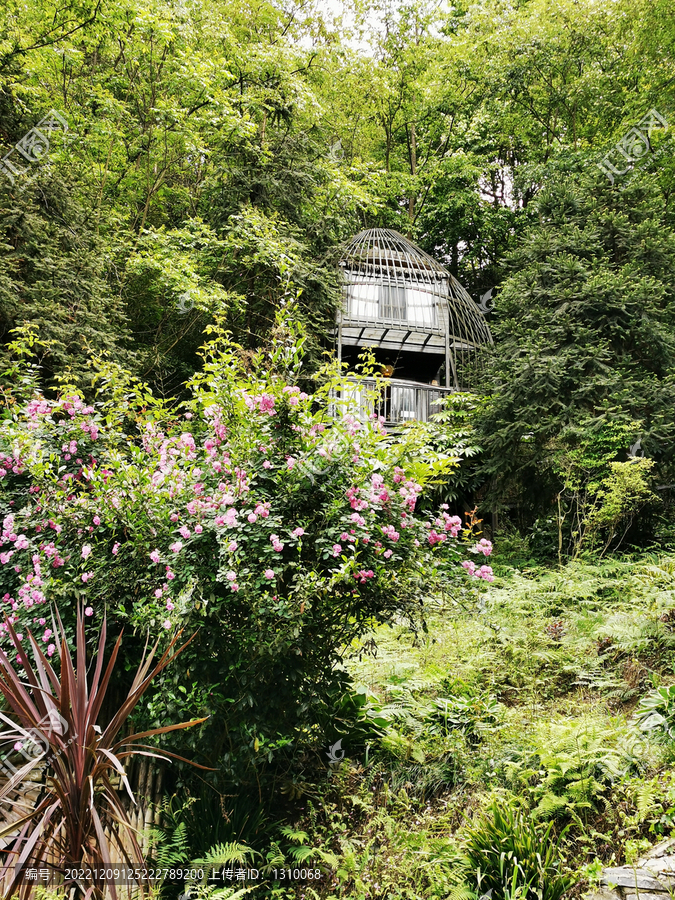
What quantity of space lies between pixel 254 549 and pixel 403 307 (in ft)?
38.2

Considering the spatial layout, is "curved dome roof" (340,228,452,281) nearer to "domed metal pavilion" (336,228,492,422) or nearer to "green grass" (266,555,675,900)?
"domed metal pavilion" (336,228,492,422)

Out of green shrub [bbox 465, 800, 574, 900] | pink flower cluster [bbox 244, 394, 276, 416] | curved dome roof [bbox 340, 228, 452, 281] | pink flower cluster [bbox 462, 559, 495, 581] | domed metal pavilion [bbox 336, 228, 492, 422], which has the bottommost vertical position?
green shrub [bbox 465, 800, 574, 900]

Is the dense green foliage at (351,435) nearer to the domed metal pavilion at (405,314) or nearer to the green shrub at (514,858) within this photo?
the green shrub at (514,858)

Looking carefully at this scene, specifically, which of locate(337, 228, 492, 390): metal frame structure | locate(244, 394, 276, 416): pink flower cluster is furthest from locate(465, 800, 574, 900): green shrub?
locate(337, 228, 492, 390): metal frame structure

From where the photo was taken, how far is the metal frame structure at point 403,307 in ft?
44.7

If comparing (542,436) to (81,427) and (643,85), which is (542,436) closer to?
(81,427)

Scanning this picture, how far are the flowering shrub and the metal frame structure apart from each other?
9.73 metres

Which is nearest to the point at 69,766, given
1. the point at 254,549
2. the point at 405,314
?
the point at 254,549

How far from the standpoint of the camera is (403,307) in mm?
13953

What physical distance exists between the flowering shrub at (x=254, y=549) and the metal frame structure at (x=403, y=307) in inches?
383

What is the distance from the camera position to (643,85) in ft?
51.1

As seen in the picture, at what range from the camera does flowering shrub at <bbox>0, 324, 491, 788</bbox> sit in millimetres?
3139

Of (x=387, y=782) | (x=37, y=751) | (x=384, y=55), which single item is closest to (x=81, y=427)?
(x=37, y=751)

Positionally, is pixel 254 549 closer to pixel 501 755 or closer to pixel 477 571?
pixel 477 571
